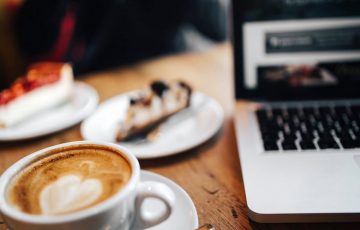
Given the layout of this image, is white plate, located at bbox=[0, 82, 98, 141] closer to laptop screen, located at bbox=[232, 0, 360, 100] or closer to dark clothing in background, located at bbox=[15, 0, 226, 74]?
laptop screen, located at bbox=[232, 0, 360, 100]

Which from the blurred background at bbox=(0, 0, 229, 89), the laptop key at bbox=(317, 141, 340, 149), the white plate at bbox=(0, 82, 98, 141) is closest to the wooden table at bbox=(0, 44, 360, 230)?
the white plate at bbox=(0, 82, 98, 141)

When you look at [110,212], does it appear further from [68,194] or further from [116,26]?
[116,26]

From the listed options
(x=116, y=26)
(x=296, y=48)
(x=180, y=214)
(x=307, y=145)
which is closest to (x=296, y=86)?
(x=296, y=48)

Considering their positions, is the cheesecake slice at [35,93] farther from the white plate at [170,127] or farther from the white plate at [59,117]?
the white plate at [170,127]

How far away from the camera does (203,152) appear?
1.86 feet

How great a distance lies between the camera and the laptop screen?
2.00 ft

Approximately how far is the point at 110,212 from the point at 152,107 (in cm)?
35

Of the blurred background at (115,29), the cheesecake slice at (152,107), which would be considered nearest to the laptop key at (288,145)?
the cheesecake slice at (152,107)

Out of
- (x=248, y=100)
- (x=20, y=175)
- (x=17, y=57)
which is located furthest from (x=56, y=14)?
(x=20, y=175)

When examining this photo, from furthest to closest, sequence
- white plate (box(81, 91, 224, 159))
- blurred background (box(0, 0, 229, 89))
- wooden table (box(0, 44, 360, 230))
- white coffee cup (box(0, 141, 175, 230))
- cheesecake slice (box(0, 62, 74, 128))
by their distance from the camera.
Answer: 1. blurred background (box(0, 0, 229, 89))
2. cheesecake slice (box(0, 62, 74, 128))
3. white plate (box(81, 91, 224, 159))
4. wooden table (box(0, 44, 360, 230))
5. white coffee cup (box(0, 141, 175, 230))

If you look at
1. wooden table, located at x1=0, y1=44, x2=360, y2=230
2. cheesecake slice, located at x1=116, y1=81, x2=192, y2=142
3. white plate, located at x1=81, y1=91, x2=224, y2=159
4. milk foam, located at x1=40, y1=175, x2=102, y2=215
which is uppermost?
milk foam, located at x1=40, y1=175, x2=102, y2=215

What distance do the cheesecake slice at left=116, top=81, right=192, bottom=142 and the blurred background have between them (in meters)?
0.52

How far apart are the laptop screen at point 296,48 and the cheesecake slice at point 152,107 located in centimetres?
12

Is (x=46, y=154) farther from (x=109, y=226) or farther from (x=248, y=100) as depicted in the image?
(x=248, y=100)
